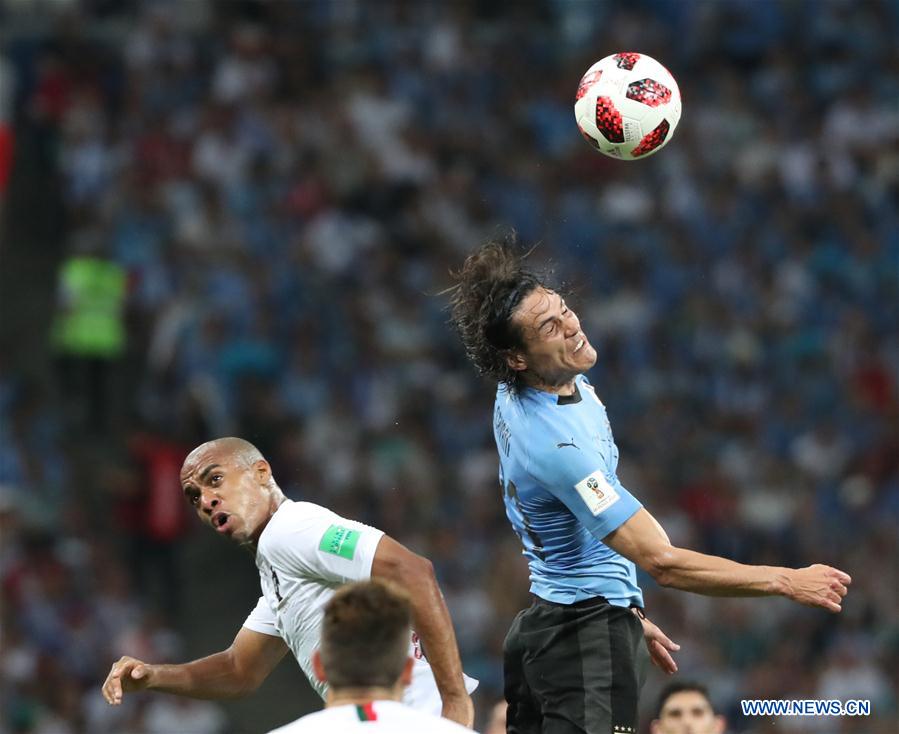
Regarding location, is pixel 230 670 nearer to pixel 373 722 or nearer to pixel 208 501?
pixel 208 501

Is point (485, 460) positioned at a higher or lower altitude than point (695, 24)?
lower

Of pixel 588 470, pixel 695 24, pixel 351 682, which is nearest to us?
pixel 351 682

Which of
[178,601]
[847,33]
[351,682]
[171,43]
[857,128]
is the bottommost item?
[178,601]

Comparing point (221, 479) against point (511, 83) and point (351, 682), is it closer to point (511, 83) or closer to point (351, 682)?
point (351, 682)

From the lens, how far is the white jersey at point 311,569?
5523 mm

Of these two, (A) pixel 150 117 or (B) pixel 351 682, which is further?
(A) pixel 150 117

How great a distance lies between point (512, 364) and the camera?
19.9 feet

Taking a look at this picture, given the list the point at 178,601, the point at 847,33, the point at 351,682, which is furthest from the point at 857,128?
the point at 351,682

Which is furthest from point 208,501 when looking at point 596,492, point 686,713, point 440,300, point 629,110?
point 440,300

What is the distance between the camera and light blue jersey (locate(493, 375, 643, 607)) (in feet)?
18.6

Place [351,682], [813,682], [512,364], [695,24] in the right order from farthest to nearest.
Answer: [695,24] < [813,682] < [512,364] < [351,682]

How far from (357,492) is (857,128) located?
666 cm
